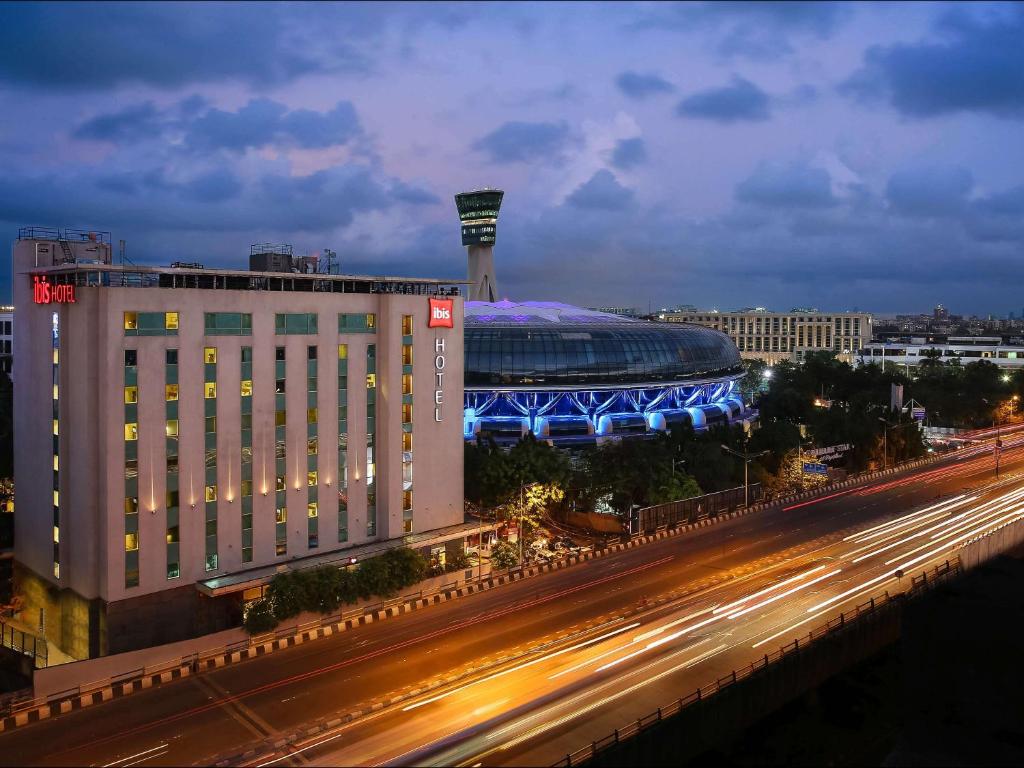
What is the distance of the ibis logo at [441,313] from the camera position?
66.7 m

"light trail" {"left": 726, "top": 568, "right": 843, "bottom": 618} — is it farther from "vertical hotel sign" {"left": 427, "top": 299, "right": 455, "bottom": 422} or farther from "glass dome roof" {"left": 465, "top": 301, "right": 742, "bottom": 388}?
"glass dome roof" {"left": 465, "top": 301, "right": 742, "bottom": 388}

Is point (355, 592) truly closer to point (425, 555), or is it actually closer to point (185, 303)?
point (425, 555)

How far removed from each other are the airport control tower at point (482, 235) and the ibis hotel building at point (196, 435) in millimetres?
103288

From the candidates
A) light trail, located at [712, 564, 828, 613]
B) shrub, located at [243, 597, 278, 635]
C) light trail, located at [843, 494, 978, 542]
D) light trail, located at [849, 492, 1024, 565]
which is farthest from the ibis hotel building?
light trail, located at [843, 494, 978, 542]

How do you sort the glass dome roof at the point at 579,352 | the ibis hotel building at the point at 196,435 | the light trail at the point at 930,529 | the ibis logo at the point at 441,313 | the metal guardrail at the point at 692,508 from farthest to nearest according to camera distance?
1. the glass dome roof at the point at 579,352
2. the metal guardrail at the point at 692,508
3. the ibis logo at the point at 441,313
4. the light trail at the point at 930,529
5. the ibis hotel building at the point at 196,435

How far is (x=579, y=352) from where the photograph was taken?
362ft

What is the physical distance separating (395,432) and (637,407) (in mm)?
55445

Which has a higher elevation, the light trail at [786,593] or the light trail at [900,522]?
the light trail at [900,522]

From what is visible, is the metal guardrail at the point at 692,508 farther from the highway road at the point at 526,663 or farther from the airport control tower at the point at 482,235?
the airport control tower at the point at 482,235

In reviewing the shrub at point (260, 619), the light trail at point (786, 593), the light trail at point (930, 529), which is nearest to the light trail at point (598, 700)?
the light trail at point (786, 593)

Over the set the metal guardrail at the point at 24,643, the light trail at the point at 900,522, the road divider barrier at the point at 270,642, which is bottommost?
the metal guardrail at the point at 24,643

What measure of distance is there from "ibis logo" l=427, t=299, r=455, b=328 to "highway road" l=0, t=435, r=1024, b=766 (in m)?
20.9

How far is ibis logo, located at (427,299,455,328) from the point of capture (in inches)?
2625

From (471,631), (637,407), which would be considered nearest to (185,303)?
(471,631)
